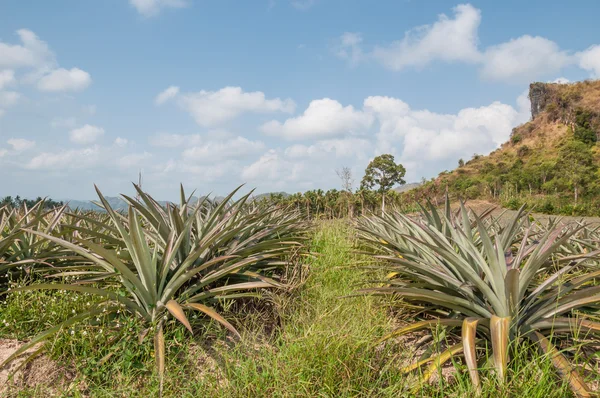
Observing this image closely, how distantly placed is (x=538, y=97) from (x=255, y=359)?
74140 millimetres

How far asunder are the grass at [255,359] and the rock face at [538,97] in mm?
70725

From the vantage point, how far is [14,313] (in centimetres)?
254

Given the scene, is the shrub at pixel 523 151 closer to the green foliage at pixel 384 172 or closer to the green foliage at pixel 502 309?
the green foliage at pixel 384 172

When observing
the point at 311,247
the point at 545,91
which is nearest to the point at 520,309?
the point at 311,247

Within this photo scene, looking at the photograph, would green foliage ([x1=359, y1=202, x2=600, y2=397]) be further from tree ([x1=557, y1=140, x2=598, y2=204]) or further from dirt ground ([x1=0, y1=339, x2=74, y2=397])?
tree ([x1=557, y1=140, x2=598, y2=204])

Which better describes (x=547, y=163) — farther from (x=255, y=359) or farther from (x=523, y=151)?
(x=255, y=359)

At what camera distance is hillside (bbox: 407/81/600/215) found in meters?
24.4

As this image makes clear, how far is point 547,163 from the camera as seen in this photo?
35.9m

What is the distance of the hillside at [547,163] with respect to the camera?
2436cm

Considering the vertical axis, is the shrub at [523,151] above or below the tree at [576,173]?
above

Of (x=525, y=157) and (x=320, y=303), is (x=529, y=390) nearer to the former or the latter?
(x=320, y=303)

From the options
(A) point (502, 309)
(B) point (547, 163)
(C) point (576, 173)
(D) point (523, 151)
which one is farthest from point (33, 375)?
(D) point (523, 151)

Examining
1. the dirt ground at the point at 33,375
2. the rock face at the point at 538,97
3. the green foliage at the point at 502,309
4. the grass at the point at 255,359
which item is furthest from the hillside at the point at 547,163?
the dirt ground at the point at 33,375

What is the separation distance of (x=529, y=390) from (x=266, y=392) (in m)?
1.10
